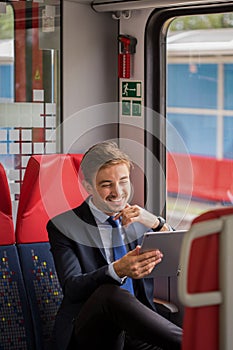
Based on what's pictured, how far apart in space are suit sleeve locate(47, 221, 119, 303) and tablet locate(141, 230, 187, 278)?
223 mm

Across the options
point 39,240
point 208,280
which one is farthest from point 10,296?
point 208,280

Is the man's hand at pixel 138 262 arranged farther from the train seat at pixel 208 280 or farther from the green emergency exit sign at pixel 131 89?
the green emergency exit sign at pixel 131 89

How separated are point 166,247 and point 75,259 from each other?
42cm

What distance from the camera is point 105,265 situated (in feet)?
11.3

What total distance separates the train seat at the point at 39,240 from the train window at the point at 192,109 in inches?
34.9

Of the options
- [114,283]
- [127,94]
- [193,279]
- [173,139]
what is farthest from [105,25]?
[193,279]

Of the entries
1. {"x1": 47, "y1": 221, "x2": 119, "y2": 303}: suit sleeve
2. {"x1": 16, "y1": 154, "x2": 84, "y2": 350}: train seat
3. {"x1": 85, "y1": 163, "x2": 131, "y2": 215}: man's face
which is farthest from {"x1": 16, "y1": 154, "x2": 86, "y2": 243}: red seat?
{"x1": 85, "y1": 163, "x2": 131, "y2": 215}: man's face

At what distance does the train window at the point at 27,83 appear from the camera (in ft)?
13.7

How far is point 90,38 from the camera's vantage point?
4.52 meters

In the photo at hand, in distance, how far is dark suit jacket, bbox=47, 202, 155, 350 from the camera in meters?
3.37

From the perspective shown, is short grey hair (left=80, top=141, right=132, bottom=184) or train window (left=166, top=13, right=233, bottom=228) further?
train window (left=166, top=13, right=233, bottom=228)

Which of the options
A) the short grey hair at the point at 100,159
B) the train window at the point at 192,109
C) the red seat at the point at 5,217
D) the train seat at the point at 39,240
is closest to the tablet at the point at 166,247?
the short grey hair at the point at 100,159

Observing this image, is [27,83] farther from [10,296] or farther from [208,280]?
[208,280]

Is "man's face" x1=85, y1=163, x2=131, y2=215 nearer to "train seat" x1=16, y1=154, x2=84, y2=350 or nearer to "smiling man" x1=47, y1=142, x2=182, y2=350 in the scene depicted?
"smiling man" x1=47, y1=142, x2=182, y2=350
